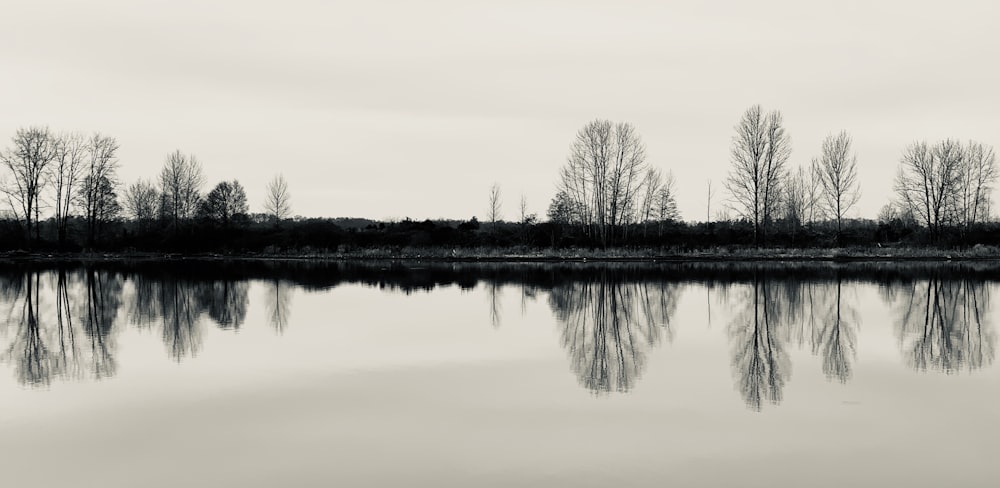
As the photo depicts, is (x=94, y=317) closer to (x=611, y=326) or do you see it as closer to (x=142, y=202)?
(x=611, y=326)

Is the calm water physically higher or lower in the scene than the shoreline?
lower

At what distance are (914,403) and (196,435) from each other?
698 centimetres

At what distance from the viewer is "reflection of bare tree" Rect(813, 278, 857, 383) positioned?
917cm

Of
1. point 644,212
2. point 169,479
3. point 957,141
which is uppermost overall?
point 957,141

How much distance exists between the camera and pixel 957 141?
5272 centimetres

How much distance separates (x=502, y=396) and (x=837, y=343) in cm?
630

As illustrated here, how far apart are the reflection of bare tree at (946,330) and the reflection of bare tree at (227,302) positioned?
11.4m

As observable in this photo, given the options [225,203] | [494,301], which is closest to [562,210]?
[225,203]

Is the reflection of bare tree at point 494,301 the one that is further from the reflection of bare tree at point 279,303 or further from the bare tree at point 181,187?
the bare tree at point 181,187

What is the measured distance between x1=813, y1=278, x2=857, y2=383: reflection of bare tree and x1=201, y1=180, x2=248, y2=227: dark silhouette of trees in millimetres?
59025

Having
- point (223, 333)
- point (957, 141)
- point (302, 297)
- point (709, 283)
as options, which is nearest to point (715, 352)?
point (223, 333)

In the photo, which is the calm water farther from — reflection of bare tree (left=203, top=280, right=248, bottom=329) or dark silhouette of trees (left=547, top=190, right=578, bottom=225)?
dark silhouette of trees (left=547, top=190, right=578, bottom=225)

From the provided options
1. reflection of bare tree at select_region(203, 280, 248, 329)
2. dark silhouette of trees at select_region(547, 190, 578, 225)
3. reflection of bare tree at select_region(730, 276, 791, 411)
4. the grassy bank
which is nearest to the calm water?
reflection of bare tree at select_region(730, 276, 791, 411)

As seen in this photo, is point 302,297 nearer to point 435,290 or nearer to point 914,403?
point 435,290
